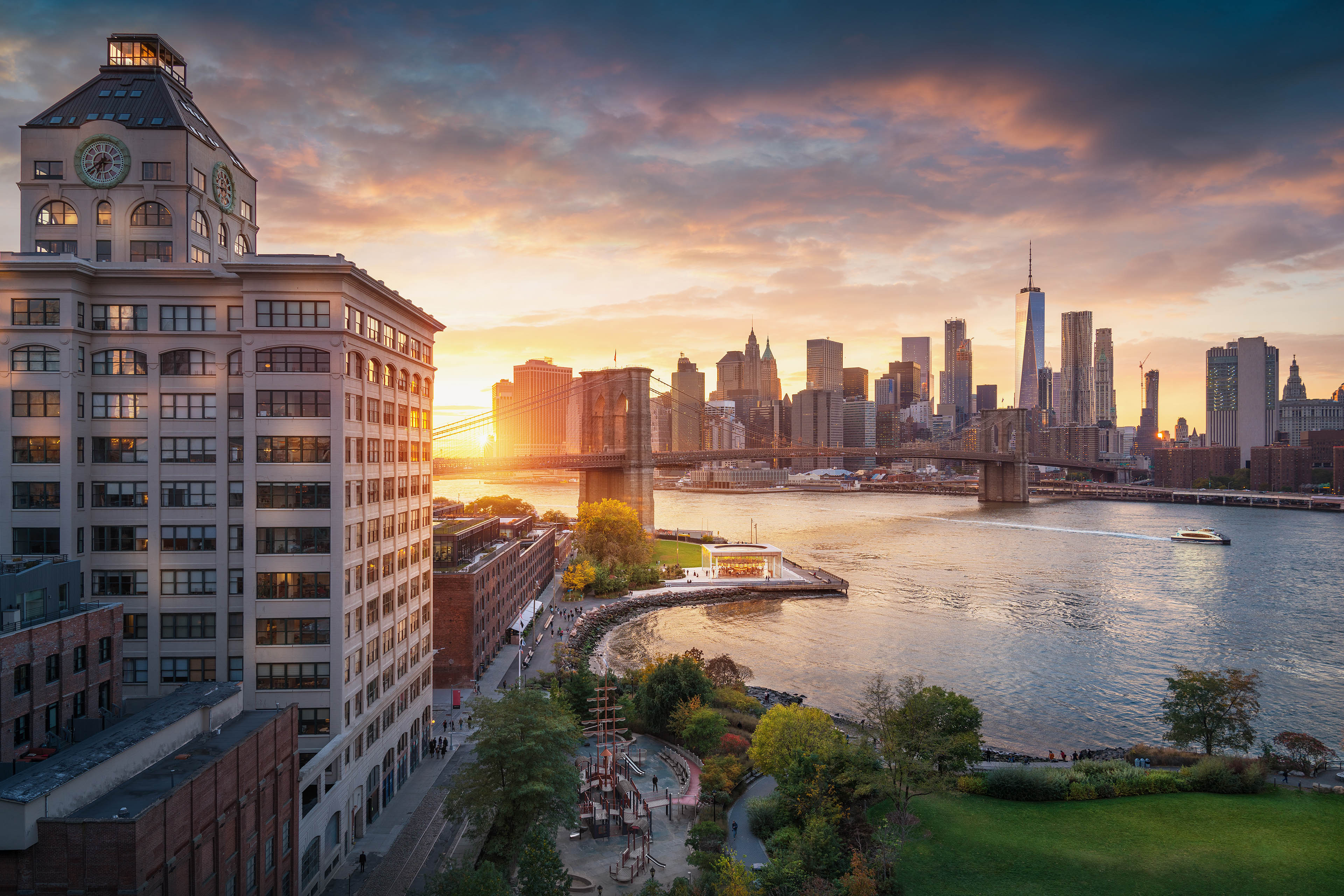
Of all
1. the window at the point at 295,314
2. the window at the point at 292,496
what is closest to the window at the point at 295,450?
the window at the point at 292,496

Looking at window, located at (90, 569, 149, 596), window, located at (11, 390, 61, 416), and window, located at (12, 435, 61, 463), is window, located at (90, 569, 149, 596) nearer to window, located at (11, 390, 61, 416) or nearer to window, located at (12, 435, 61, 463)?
window, located at (12, 435, 61, 463)

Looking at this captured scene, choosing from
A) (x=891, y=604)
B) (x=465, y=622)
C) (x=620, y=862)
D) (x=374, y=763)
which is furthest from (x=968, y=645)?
(x=374, y=763)

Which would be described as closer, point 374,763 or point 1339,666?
point 374,763

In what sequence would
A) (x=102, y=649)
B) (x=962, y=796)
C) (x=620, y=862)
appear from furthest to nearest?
1. (x=962, y=796)
2. (x=620, y=862)
3. (x=102, y=649)

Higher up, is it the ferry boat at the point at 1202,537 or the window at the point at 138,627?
the window at the point at 138,627

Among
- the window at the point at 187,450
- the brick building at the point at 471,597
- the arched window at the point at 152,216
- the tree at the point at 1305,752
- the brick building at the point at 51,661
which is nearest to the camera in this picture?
the brick building at the point at 51,661

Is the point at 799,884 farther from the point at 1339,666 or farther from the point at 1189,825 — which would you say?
the point at 1339,666

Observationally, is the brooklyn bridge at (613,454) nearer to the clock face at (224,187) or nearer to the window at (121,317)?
the clock face at (224,187)
